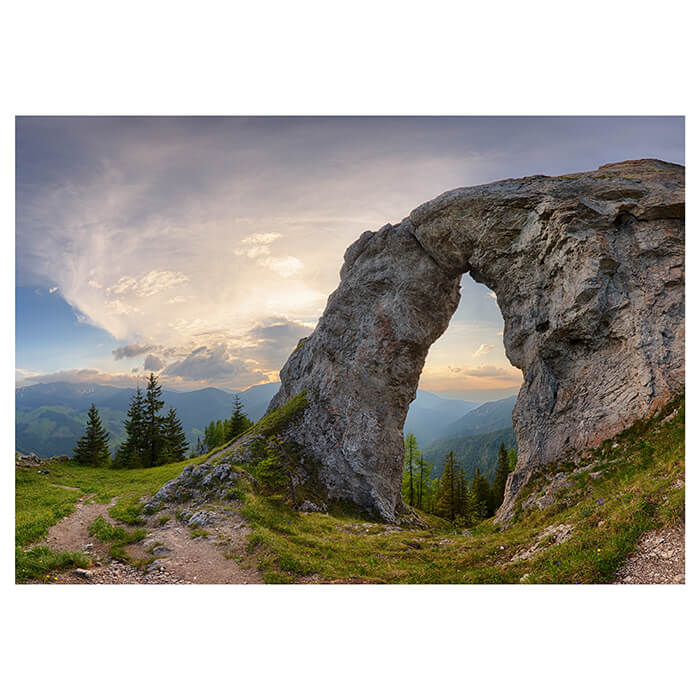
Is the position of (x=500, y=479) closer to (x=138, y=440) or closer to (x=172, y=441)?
(x=172, y=441)

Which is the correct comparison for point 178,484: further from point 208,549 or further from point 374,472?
point 374,472

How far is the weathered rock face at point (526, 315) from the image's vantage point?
54.2ft

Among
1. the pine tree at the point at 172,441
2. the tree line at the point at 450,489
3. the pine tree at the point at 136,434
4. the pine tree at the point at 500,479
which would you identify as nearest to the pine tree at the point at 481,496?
the tree line at the point at 450,489

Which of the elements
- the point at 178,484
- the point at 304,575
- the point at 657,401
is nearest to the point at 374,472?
the point at 178,484

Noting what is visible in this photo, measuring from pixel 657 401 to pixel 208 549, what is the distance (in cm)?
1932

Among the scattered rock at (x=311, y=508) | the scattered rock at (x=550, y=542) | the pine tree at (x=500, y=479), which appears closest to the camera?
the scattered rock at (x=550, y=542)

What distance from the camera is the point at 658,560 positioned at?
8.02 m

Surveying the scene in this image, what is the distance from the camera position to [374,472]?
84.1 ft

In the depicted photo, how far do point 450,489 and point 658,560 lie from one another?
38.5m

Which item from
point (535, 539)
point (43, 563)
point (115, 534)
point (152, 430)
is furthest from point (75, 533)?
point (152, 430)

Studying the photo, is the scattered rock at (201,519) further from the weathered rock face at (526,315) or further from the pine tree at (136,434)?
the pine tree at (136,434)

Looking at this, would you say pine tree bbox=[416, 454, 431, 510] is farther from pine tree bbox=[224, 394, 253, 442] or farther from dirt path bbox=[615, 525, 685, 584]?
dirt path bbox=[615, 525, 685, 584]

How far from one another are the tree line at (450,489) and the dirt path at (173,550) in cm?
3295

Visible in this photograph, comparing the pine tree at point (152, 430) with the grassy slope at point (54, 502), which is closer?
the grassy slope at point (54, 502)
